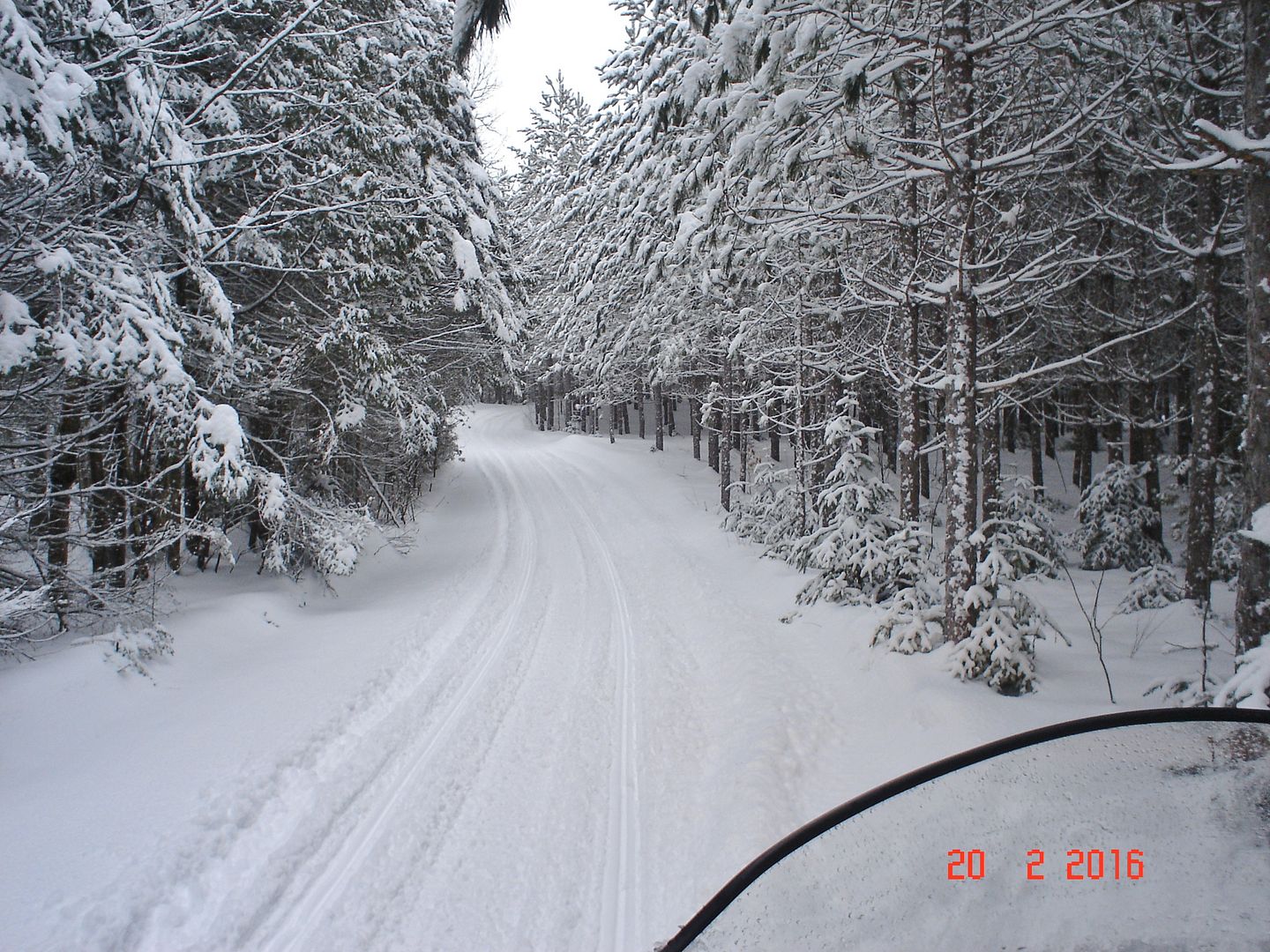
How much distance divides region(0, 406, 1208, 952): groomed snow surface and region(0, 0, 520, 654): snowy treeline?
51.8 inches

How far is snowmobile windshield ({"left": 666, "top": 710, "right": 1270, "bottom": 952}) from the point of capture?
1038 millimetres

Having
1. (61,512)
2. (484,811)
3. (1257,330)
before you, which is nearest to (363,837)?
(484,811)

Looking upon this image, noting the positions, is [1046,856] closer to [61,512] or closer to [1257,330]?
[1257,330]

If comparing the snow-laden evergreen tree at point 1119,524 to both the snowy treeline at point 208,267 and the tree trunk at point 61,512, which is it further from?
the tree trunk at point 61,512

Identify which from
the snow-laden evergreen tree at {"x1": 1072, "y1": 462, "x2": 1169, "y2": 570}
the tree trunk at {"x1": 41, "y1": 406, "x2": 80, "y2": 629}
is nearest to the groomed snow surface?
the tree trunk at {"x1": 41, "y1": 406, "x2": 80, "y2": 629}

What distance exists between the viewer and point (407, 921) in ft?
12.0

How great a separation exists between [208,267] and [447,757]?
7.68m

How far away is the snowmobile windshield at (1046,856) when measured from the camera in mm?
1038

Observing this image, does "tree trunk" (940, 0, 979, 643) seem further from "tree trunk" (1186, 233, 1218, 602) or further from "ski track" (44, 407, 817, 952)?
"tree trunk" (1186, 233, 1218, 602)

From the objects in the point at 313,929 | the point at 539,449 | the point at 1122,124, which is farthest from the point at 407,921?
the point at 539,449

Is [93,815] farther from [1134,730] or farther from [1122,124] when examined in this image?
[1122,124]

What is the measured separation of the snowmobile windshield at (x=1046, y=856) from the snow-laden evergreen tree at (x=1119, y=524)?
14.5 metres

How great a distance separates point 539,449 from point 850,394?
85.7 ft

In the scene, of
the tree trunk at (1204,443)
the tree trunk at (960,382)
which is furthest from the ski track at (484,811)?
the tree trunk at (1204,443)
